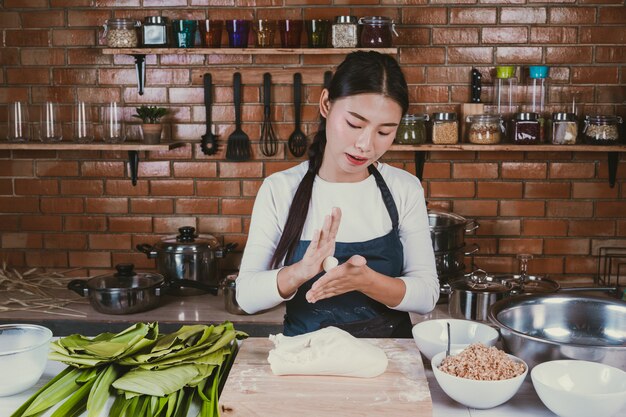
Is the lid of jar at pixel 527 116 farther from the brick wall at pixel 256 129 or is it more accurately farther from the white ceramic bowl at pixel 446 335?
the white ceramic bowl at pixel 446 335

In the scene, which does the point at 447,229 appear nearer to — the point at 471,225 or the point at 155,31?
the point at 471,225

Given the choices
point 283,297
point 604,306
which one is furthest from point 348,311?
point 604,306

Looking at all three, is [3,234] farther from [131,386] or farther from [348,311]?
[131,386]

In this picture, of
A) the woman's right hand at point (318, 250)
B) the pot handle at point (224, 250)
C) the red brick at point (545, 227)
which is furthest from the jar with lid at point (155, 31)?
the red brick at point (545, 227)

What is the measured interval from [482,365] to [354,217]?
0.85 meters

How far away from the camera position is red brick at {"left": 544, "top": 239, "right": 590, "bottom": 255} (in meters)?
3.65

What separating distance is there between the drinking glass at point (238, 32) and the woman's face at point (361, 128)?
136 centimetres

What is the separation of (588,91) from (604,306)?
1.78 m

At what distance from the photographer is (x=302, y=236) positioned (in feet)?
7.78

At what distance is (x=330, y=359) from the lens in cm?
170

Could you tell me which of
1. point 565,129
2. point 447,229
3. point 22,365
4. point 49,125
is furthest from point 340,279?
point 49,125

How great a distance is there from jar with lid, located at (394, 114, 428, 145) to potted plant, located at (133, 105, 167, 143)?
45.0 inches

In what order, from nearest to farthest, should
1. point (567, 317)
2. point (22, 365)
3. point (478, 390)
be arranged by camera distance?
point (478, 390) → point (22, 365) → point (567, 317)

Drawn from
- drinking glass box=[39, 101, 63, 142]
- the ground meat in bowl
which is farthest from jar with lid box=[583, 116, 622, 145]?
drinking glass box=[39, 101, 63, 142]
